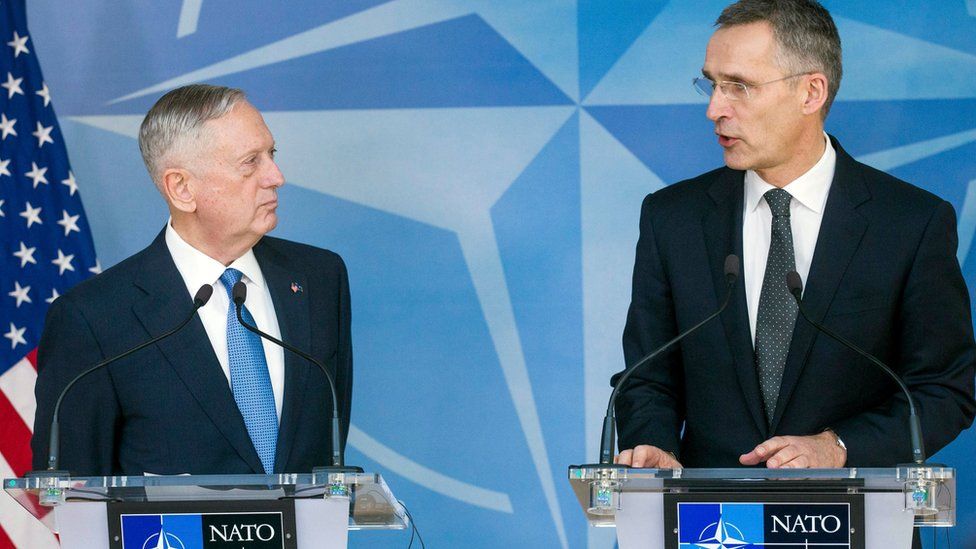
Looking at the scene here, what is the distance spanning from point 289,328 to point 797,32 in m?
1.42

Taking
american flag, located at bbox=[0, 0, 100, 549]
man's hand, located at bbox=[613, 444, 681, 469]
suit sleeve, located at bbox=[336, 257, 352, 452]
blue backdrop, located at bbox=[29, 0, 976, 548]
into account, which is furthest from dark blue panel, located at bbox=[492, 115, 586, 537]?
man's hand, located at bbox=[613, 444, 681, 469]

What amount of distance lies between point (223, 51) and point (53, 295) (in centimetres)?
101

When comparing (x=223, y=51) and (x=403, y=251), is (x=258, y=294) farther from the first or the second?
(x=223, y=51)

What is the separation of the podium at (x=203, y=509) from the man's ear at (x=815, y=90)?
1465mm

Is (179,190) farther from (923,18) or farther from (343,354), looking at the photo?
(923,18)

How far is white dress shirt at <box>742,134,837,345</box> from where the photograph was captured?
328cm

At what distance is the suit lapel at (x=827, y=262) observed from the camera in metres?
3.19

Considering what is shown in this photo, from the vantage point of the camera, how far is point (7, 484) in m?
2.62

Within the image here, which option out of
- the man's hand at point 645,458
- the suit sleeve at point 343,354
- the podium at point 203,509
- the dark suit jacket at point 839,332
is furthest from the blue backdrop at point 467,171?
the podium at point 203,509

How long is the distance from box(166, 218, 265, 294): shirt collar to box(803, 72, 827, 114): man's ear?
1.40 m

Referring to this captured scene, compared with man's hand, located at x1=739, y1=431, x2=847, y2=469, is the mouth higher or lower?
A: higher

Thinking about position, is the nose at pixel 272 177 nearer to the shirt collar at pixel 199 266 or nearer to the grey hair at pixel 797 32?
the shirt collar at pixel 199 266

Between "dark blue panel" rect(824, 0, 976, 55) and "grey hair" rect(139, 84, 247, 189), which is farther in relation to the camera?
"dark blue panel" rect(824, 0, 976, 55)

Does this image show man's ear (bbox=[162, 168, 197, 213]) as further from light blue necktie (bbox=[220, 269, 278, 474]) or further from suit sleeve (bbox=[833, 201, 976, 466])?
suit sleeve (bbox=[833, 201, 976, 466])
